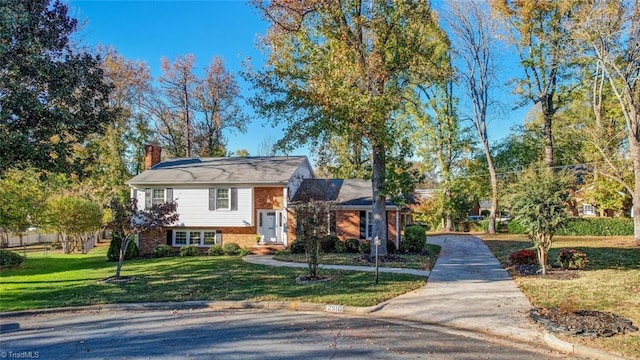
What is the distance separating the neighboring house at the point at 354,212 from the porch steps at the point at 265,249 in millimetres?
2615

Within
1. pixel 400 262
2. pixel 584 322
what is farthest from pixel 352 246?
pixel 584 322

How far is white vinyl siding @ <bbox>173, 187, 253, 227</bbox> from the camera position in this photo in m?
22.0

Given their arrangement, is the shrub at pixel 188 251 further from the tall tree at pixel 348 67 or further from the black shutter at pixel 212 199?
the tall tree at pixel 348 67

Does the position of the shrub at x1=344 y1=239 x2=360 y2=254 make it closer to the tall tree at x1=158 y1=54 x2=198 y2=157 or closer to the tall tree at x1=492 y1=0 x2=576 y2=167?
the tall tree at x1=492 y1=0 x2=576 y2=167

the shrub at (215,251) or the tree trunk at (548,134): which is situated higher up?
the tree trunk at (548,134)

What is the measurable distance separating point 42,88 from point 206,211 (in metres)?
12.8

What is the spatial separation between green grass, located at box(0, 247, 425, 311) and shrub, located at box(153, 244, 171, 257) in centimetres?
538

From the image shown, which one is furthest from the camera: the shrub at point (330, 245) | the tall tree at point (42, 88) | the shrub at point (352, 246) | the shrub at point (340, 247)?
the shrub at point (330, 245)

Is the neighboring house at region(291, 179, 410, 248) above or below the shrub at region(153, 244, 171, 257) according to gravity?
above

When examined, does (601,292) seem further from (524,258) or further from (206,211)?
(206,211)

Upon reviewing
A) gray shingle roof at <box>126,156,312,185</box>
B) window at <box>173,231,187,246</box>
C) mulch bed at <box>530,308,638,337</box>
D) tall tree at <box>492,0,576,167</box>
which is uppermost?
tall tree at <box>492,0,576,167</box>

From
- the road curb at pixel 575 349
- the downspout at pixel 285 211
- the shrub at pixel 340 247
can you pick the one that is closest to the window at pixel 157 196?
the downspout at pixel 285 211

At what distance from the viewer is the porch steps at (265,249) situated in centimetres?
2147

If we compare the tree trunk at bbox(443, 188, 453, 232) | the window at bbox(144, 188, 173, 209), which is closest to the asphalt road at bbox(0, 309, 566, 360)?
the window at bbox(144, 188, 173, 209)
